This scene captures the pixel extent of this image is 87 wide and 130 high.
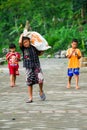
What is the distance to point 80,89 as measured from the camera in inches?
480

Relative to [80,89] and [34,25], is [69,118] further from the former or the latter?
[34,25]

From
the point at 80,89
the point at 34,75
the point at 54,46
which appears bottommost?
the point at 54,46

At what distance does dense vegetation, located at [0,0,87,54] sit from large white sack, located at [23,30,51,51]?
25.1 m

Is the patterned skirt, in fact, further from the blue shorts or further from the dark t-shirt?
the blue shorts

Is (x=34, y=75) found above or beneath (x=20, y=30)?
above

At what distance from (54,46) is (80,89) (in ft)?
77.3

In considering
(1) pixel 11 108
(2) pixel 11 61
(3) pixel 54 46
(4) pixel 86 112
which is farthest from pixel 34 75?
(3) pixel 54 46

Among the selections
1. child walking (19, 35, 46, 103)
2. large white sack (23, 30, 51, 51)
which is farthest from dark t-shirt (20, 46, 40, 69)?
large white sack (23, 30, 51, 51)

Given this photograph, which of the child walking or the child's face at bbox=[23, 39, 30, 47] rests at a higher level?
the child's face at bbox=[23, 39, 30, 47]

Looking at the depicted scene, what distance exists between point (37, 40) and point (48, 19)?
32131 mm

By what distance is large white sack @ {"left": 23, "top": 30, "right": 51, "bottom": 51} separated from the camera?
9836 millimetres

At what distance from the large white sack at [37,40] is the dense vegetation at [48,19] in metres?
25.1

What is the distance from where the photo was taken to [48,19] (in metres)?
41.8

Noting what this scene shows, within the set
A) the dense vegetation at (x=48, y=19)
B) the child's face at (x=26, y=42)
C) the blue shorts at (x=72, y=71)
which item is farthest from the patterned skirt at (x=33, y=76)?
the dense vegetation at (x=48, y=19)
